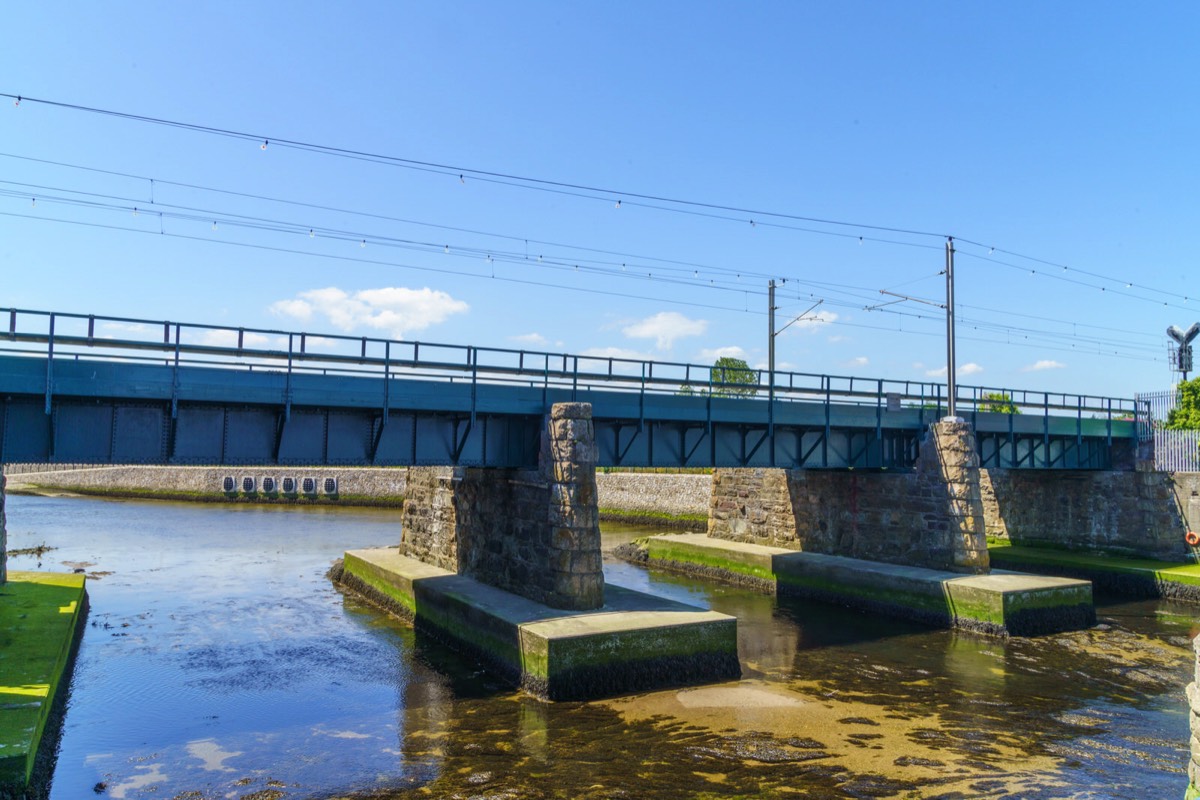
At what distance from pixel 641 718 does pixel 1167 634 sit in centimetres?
1627

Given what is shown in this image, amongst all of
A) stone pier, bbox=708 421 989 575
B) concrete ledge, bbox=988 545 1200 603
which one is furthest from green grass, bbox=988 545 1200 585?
stone pier, bbox=708 421 989 575

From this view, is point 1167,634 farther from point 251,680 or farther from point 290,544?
point 290,544

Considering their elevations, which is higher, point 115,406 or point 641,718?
point 115,406

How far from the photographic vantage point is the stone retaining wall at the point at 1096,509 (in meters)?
29.7

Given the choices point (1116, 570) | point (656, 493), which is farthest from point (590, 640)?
point (656, 493)

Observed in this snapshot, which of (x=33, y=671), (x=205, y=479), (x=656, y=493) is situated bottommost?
(x=33, y=671)

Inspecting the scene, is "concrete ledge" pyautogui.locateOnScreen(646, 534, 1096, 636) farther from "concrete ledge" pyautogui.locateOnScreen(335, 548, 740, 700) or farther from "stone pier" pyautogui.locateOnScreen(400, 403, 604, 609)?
"stone pier" pyautogui.locateOnScreen(400, 403, 604, 609)

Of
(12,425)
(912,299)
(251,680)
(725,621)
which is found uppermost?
(912,299)

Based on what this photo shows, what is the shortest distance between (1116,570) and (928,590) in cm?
998

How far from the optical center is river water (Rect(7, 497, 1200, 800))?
1137cm

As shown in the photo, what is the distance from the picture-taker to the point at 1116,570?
91.0 feet

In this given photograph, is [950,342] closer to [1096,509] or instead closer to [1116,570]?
[1116,570]

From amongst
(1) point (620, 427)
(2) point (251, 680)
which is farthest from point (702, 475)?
(2) point (251, 680)

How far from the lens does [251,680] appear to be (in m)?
16.3
